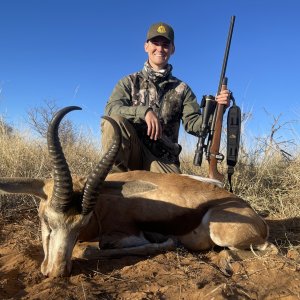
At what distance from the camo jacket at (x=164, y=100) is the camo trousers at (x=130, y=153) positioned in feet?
0.87

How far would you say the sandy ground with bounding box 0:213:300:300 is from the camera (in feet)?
9.29

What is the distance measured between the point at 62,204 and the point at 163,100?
329cm

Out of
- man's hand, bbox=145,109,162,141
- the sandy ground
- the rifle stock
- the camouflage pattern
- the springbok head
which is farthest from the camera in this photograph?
the camouflage pattern

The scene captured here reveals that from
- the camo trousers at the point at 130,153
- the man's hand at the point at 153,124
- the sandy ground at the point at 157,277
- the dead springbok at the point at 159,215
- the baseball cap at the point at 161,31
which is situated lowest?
the sandy ground at the point at 157,277

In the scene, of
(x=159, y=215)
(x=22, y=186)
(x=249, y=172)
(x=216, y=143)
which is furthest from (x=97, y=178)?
(x=249, y=172)

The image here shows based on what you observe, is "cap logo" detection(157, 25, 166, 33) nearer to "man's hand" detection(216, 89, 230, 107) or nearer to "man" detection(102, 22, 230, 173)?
"man" detection(102, 22, 230, 173)

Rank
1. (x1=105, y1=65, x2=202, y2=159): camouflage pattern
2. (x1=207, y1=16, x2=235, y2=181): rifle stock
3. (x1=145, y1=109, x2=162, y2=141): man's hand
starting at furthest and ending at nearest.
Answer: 1. (x1=105, y1=65, x2=202, y2=159): camouflage pattern
2. (x1=207, y1=16, x2=235, y2=181): rifle stock
3. (x1=145, y1=109, x2=162, y2=141): man's hand

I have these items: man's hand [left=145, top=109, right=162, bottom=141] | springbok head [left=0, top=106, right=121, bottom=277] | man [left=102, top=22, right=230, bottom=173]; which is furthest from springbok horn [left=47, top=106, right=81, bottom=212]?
man [left=102, top=22, right=230, bottom=173]

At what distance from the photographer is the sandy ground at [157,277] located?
2.83m

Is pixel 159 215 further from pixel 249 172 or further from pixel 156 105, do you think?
pixel 249 172

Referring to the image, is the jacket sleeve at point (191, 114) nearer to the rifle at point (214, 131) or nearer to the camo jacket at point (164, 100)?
the camo jacket at point (164, 100)

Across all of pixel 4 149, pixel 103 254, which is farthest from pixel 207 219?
pixel 4 149

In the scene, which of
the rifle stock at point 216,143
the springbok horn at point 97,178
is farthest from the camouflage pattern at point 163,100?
the springbok horn at point 97,178

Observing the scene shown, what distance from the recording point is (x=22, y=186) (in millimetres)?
3621
